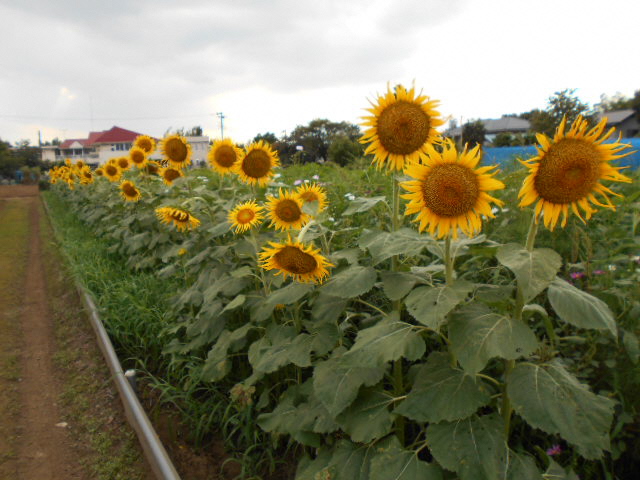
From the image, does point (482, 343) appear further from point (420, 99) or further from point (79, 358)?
point (79, 358)

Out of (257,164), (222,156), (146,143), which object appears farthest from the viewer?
(146,143)

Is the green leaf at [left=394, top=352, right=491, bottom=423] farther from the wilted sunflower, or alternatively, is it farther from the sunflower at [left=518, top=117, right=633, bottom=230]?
the wilted sunflower

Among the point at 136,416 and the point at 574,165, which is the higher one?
the point at 574,165

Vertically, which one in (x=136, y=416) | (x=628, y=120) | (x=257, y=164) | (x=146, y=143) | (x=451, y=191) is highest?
(x=628, y=120)

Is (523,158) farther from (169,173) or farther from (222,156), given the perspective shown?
(169,173)

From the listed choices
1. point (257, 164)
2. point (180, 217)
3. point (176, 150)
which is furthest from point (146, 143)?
point (257, 164)

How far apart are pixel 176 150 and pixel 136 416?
3.10 m

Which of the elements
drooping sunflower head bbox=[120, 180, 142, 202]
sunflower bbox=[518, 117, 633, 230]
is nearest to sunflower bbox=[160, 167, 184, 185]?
drooping sunflower head bbox=[120, 180, 142, 202]

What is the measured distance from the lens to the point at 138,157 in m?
6.69

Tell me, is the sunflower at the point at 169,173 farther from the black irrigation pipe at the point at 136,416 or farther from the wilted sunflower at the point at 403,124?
the wilted sunflower at the point at 403,124

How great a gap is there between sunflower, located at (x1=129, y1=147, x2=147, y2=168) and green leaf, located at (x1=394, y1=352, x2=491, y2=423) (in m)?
6.04

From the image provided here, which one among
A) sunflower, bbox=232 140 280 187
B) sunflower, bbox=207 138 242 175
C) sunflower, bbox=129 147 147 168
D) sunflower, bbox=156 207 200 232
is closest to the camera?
sunflower, bbox=232 140 280 187

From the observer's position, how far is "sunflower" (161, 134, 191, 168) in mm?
5125

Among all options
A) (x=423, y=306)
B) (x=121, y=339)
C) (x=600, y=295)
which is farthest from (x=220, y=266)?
(x=600, y=295)
